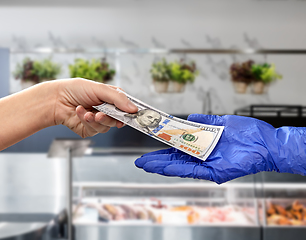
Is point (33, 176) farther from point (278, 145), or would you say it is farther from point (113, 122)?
point (278, 145)

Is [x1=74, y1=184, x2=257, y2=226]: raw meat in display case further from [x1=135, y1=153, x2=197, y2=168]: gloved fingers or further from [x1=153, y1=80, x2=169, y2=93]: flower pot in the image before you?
[x1=135, y1=153, x2=197, y2=168]: gloved fingers

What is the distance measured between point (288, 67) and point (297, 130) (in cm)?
180

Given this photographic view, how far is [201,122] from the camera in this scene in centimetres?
104

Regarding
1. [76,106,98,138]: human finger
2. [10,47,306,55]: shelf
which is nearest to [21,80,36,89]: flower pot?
[10,47,306,55]: shelf

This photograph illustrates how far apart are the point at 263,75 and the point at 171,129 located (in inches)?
62.0

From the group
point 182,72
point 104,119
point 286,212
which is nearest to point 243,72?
point 182,72

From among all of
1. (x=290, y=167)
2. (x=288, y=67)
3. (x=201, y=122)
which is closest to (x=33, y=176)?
(x=201, y=122)

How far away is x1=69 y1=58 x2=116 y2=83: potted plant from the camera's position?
2.17 metres

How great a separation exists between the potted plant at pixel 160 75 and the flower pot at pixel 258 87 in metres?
0.75

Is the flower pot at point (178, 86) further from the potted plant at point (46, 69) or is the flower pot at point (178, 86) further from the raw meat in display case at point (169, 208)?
the potted plant at point (46, 69)

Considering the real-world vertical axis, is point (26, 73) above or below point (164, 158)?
above

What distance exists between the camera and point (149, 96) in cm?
242

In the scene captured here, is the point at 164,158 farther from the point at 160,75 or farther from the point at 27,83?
the point at 27,83

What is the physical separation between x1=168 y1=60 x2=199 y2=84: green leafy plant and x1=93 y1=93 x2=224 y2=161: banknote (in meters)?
1.30
